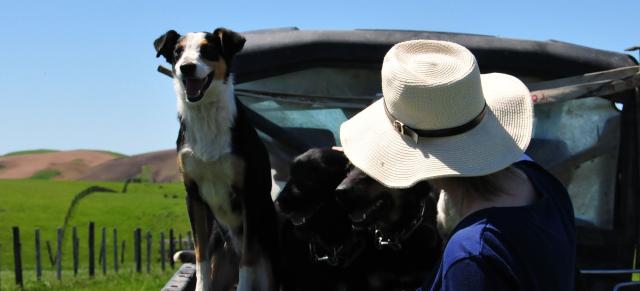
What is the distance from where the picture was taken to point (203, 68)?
11.1 feet

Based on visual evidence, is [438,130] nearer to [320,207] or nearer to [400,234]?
[400,234]

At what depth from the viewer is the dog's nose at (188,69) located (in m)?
3.35

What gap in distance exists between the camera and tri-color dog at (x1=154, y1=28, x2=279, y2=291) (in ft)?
11.4

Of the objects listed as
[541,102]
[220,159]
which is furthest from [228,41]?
[541,102]

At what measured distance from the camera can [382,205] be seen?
317 cm

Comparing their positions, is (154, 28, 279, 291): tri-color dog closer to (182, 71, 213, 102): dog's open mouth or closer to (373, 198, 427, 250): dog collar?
(182, 71, 213, 102): dog's open mouth

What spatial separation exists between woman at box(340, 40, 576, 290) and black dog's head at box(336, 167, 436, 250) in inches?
38.1

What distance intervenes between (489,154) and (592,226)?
262cm

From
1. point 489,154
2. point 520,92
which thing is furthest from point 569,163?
point 489,154

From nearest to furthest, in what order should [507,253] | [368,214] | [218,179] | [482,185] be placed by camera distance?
1. [507,253]
2. [482,185]
3. [368,214]
4. [218,179]

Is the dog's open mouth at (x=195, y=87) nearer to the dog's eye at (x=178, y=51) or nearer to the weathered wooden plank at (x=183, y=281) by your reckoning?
the dog's eye at (x=178, y=51)

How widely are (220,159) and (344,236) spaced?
0.60 metres

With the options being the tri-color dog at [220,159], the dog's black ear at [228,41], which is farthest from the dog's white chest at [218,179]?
the dog's black ear at [228,41]

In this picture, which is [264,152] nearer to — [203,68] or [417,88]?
[203,68]
